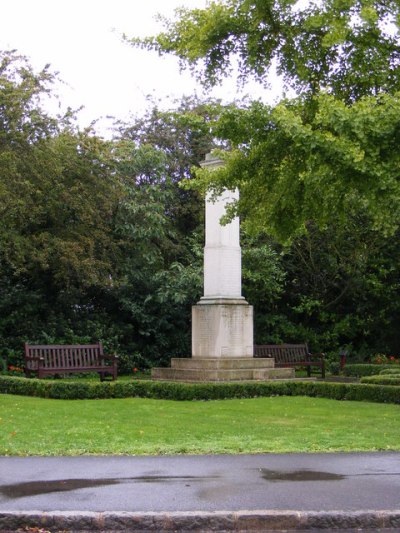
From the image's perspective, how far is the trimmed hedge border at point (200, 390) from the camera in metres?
16.3

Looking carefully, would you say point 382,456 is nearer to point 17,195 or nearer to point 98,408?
point 98,408

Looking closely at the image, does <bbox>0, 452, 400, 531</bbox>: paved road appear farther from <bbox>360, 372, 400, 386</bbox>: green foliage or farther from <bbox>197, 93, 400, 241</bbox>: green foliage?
<bbox>360, 372, 400, 386</bbox>: green foliage

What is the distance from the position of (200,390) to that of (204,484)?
9191mm

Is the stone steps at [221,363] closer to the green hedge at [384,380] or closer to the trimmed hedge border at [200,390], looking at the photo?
the trimmed hedge border at [200,390]

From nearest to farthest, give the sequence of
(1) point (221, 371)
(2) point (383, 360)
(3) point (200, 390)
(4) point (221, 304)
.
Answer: (3) point (200, 390) < (1) point (221, 371) < (4) point (221, 304) < (2) point (383, 360)

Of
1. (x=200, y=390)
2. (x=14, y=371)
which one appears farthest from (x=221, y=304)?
(x=14, y=371)

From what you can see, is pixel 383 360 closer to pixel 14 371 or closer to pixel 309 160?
pixel 14 371

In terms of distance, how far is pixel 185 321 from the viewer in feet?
91.6

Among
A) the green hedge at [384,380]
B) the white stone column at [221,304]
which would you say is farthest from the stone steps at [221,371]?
the green hedge at [384,380]

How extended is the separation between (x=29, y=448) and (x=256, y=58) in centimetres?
852

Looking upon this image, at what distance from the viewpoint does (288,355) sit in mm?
23281

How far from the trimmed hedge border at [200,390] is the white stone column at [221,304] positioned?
7.04ft

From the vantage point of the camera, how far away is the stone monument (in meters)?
18.6

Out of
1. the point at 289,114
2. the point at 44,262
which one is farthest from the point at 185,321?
the point at 289,114
